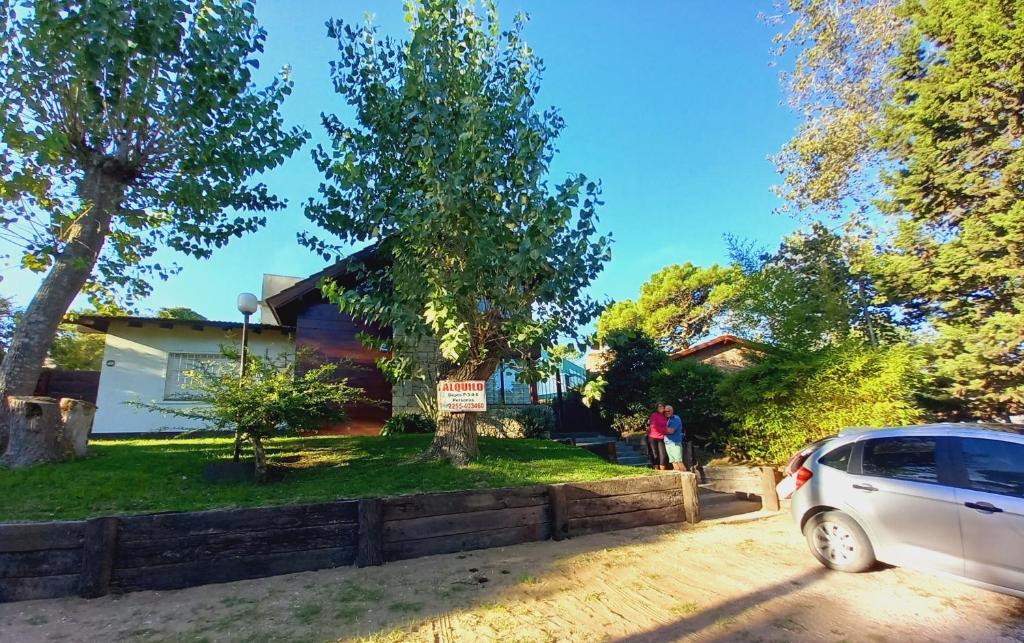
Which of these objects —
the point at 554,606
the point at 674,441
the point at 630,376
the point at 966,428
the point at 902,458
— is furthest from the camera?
the point at 630,376

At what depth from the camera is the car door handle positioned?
147 inches

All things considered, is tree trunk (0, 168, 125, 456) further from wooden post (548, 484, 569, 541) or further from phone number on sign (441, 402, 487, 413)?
wooden post (548, 484, 569, 541)

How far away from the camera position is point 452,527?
17.3 ft

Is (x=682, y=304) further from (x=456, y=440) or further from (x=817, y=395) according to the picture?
(x=456, y=440)

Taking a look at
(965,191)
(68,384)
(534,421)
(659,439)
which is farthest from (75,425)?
(965,191)

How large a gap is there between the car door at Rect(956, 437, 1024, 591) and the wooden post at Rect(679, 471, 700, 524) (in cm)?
306

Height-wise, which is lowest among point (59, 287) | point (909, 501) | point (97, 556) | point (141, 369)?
point (97, 556)

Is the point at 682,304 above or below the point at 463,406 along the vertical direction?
above

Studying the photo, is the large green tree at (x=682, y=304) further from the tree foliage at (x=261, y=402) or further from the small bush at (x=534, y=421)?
the tree foliage at (x=261, y=402)

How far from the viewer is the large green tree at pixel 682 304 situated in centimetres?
2900

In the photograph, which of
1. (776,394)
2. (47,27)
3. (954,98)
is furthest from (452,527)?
(954,98)

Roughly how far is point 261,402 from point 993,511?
7.54m

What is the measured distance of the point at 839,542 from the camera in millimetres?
4754

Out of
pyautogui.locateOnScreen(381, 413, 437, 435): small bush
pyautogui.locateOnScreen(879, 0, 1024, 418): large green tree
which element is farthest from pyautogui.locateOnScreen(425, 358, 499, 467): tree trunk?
pyautogui.locateOnScreen(879, 0, 1024, 418): large green tree
